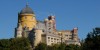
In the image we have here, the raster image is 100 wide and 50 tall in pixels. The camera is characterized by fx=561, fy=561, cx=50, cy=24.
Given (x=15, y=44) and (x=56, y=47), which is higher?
(x=15, y=44)

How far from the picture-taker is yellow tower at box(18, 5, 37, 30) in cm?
17312

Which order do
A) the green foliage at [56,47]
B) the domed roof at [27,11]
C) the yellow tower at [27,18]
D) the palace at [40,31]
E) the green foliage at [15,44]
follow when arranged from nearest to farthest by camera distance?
1. the green foliage at [15,44]
2. the green foliage at [56,47]
3. the palace at [40,31]
4. the yellow tower at [27,18]
5. the domed roof at [27,11]

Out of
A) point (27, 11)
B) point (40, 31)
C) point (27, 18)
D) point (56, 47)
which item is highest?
point (27, 11)

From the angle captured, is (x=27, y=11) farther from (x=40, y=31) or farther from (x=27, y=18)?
(x=40, y=31)

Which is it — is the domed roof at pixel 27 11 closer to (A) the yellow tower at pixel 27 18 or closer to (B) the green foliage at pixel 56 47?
(A) the yellow tower at pixel 27 18

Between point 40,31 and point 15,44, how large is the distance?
1520cm

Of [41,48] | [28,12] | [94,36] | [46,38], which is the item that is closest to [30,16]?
[28,12]

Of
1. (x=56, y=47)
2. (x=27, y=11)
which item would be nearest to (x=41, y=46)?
(x=56, y=47)

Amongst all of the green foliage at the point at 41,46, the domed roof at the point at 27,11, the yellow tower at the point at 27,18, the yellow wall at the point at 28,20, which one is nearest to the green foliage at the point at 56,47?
the green foliage at the point at 41,46

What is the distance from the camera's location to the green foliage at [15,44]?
14782 cm

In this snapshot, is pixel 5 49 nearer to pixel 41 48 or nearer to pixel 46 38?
pixel 41 48

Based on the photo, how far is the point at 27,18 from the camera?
570 feet

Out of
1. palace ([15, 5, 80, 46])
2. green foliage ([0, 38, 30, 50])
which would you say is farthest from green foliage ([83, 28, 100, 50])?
palace ([15, 5, 80, 46])

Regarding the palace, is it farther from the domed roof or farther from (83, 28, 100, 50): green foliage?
(83, 28, 100, 50): green foliage
